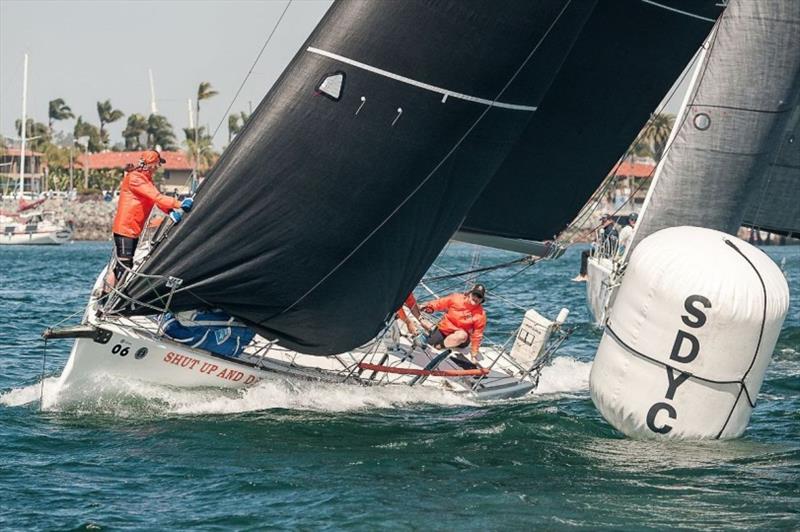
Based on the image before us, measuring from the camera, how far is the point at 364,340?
45.0 ft

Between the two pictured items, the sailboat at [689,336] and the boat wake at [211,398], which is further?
the boat wake at [211,398]

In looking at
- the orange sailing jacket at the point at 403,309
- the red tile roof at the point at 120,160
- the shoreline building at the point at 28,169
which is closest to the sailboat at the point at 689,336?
the orange sailing jacket at the point at 403,309

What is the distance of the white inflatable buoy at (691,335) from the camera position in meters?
11.0

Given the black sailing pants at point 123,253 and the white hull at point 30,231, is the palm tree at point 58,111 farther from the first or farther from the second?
the black sailing pants at point 123,253

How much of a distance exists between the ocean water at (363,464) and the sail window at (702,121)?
392 centimetres

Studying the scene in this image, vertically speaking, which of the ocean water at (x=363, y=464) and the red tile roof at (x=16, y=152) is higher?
the ocean water at (x=363, y=464)

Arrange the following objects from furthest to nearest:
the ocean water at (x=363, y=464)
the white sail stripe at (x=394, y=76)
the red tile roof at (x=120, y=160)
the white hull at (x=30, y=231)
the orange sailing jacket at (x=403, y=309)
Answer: the red tile roof at (x=120, y=160)
the white hull at (x=30, y=231)
the orange sailing jacket at (x=403, y=309)
the white sail stripe at (x=394, y=76)
the ocean water at (x=363, y=464)

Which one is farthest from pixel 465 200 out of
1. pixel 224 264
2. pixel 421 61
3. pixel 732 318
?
pixel 732 318

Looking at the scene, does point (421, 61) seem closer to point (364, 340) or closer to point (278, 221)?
point (278, 221)

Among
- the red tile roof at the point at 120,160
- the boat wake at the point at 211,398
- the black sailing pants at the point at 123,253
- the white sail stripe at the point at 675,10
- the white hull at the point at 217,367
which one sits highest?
the white sail stripe at the point at 675,10

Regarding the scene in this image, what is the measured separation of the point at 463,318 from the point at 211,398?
3310 mm

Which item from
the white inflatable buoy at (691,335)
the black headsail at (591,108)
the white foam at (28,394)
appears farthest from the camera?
the black headsail at (591,108)

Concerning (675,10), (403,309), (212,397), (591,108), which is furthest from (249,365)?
(675,10)

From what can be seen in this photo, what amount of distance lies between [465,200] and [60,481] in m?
5.42
